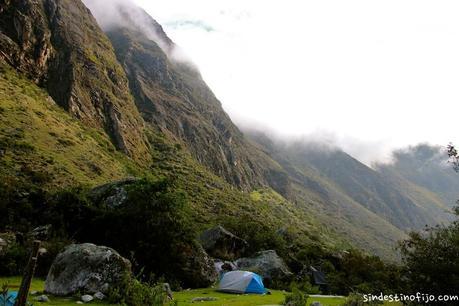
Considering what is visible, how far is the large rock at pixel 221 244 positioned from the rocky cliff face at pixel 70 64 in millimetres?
83423

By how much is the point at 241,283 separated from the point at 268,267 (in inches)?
453

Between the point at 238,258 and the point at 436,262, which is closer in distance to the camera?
the point at 436,262

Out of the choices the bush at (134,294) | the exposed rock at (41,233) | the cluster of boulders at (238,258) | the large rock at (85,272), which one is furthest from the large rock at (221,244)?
the bush at (134,294)

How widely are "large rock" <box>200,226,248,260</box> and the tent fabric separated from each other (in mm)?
14007

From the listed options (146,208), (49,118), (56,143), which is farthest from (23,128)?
(146,208)

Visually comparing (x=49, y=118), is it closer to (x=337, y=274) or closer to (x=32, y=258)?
(x=337, y=274)

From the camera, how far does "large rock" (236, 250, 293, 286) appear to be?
133ft

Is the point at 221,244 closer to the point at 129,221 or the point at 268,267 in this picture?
the point at 268,267

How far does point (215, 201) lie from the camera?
12888cm

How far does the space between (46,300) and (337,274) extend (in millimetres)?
35510

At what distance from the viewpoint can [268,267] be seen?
136ft

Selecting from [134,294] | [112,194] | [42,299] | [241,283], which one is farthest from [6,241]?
[241,283]

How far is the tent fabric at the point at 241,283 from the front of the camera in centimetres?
3034

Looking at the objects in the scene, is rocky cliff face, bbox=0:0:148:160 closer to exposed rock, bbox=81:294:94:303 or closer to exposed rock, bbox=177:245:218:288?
exposed rock, bbox=177:245:218:288
